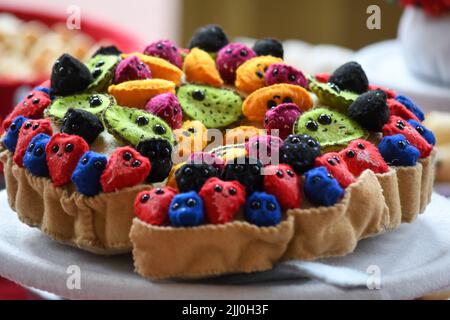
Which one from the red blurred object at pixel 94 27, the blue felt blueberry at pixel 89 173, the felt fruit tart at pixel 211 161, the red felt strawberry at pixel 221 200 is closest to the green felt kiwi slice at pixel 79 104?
the felt fruit tart at pixel 211 161

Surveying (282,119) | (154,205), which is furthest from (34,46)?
(154,205)

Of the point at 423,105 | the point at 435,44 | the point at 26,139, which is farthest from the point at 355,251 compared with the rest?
the point at 435,44

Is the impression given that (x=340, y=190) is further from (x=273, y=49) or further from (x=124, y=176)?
(x=273, y=49)

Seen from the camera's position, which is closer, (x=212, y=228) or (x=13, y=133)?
(x=212, y=228)

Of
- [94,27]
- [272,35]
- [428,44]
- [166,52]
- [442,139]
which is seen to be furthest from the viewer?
[272,35]

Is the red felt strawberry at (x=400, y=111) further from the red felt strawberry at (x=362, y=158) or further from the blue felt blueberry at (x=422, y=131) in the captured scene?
the red felt strawberry at (x=362, y=158)

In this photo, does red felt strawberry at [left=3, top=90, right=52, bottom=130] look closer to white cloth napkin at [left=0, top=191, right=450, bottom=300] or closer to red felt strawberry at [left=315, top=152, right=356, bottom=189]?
white cloth napkin at [left=0, top=191, right=450, bottom=300]

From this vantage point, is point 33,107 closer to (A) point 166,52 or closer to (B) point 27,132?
(B) point 27,132
